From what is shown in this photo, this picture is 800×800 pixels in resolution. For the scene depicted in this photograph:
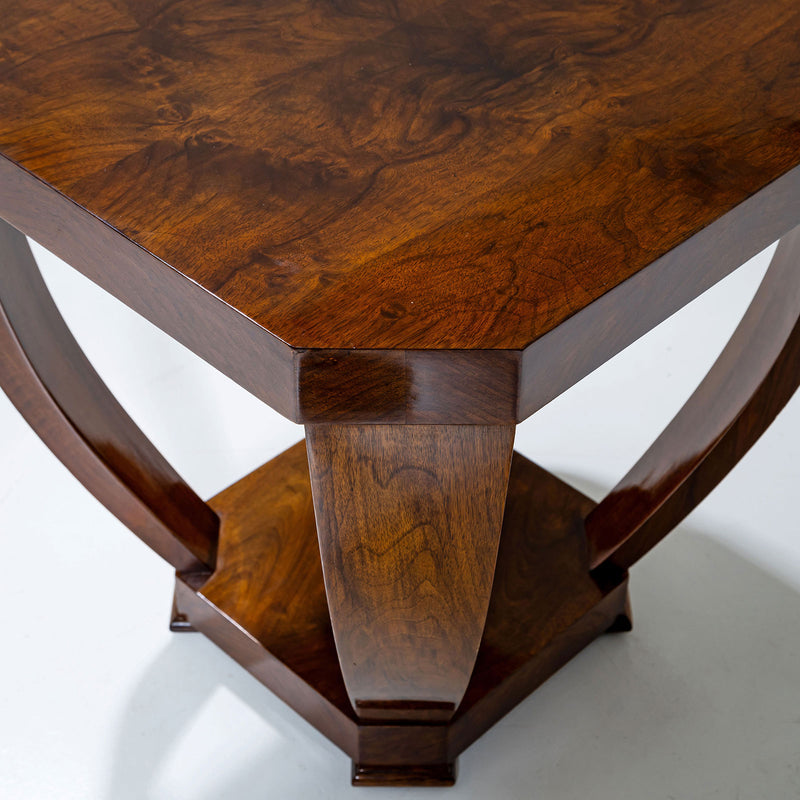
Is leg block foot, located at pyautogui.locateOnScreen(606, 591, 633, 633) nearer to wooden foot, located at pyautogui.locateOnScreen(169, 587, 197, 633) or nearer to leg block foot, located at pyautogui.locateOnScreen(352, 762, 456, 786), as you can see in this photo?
leg block foot, located at pyautogui.locateOnScreen(352, 762, 456, 786)

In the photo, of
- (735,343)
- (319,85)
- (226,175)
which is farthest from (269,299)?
(735,343)

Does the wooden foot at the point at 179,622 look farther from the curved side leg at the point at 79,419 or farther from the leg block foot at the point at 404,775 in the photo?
the leg block foot at the point at 404,775

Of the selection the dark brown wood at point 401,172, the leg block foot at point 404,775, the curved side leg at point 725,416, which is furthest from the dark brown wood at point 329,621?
the dark brown wood at point 401,172

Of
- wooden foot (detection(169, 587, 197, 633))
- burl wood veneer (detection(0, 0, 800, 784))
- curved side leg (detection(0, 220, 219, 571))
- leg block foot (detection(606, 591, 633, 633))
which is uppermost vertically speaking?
burl wood veneer (detection(0, 0, 800, 784))

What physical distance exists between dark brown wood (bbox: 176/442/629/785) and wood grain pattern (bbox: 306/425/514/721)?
0.50 feet

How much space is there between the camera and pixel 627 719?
1466 millimetres

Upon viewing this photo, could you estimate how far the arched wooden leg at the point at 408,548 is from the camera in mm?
891

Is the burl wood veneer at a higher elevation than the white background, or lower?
higher

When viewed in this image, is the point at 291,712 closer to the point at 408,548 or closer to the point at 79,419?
the point at 79,419

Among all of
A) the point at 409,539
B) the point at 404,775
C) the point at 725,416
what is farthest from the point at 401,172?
the point at 404,775

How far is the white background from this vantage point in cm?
141

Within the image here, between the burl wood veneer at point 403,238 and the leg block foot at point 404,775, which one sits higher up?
the burl wood veneer at point 403,238

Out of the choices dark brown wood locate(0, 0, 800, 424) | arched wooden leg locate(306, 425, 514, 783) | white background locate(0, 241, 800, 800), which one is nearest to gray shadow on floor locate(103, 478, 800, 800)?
white background locate(0, 241, 800, 800)

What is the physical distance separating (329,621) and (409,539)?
19.0 inches
